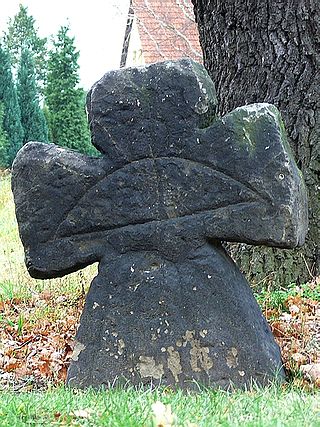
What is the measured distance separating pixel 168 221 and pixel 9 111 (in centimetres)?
2200

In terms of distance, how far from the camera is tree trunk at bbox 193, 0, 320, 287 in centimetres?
637

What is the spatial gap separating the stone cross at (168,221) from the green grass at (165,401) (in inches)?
18.2

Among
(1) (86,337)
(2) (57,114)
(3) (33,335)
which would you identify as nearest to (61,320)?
(3) (33,335)

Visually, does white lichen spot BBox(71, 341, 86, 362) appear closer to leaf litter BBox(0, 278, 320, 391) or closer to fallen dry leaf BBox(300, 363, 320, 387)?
leaf litter BBox(0, 278, 320, 391)

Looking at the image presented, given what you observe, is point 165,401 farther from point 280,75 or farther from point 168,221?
point 280,75

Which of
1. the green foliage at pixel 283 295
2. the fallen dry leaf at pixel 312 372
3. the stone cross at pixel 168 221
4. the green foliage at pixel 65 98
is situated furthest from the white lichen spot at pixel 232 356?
the green foliage at pixel 65 98

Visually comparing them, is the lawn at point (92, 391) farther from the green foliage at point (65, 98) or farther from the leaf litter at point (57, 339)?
the green foliage at point (65, 98)

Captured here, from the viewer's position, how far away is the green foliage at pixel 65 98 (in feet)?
87.9

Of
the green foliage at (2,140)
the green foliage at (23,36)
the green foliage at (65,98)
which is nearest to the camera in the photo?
the green foliage at (2,140)

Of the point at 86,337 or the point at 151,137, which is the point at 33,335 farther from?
the point at 151,137

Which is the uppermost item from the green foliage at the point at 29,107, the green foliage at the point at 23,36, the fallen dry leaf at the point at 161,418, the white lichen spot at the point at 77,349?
Answer: the green foliage at the point at 23,36

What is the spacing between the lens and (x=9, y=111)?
25.6 metres

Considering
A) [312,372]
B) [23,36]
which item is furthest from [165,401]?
[23,36]

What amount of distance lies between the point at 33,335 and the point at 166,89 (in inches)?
105
